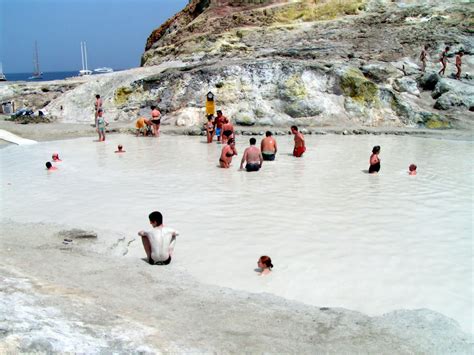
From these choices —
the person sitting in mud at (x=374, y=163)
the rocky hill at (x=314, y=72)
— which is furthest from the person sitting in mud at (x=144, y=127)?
the person sitting in mud at (x=374, y=163)

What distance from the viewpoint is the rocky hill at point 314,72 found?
60.3 ft

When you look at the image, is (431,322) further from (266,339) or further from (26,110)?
(26,110)

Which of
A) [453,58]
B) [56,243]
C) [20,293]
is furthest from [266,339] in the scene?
[453,58]

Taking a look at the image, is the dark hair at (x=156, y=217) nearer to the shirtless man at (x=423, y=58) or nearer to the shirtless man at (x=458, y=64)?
the shirtless man at (x=458, y=64)

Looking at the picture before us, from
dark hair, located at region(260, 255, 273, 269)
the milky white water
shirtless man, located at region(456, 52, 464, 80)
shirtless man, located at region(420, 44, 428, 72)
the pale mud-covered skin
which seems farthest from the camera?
shirtless man, located at region(420, 44, 428, 72)

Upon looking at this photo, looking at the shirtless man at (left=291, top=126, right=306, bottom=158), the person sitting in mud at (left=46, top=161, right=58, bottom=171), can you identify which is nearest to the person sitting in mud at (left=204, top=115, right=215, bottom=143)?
the shirtless man at (left=291, top=126, right=306, bottom=158)

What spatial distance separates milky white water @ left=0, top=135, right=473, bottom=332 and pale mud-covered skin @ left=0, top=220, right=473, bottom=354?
44 centimetres

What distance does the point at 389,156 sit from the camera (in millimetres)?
→ 12750

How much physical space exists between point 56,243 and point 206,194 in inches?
132

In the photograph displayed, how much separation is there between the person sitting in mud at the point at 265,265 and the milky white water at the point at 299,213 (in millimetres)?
95

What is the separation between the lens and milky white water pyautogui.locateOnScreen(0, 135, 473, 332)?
525 centimetres

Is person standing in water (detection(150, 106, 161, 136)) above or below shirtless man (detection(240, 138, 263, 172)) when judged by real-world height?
above

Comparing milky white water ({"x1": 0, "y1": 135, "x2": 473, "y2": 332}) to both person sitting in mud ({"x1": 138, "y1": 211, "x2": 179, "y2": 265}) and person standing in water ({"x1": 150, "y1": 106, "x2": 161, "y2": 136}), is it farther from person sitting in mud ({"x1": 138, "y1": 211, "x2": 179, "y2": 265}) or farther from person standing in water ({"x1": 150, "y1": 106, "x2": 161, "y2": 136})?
person standing in water ({"x1": 150, "y1": 106, "x2": 161, "y2": 136})

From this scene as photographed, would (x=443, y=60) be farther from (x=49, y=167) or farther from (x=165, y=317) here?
(x=165, y=317)
